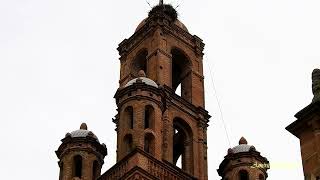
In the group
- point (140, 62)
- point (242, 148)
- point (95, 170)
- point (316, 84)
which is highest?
point (140, 62)

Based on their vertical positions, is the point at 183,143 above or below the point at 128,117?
above

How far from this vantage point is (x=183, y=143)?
42406 millimetres

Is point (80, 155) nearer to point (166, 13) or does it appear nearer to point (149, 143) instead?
point (149, 143)

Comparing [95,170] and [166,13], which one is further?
[166,13]

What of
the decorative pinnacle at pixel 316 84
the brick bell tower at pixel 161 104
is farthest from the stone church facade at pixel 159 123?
the decorative pinnacle at pixel 316 84

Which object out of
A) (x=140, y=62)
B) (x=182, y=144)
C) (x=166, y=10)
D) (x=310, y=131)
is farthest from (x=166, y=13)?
(x=310, y=131)

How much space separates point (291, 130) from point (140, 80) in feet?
71.1

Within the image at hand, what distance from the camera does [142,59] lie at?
46.7 metres

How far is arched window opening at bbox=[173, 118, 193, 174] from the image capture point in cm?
4119

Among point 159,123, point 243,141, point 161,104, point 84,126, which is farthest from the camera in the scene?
point 243,141

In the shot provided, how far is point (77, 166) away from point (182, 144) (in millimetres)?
5185

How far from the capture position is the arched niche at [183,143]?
135 feet

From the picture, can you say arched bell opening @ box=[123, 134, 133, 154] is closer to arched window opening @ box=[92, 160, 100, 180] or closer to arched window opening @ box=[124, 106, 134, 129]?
arched window opening @ box=[124, 106, 134, 129]

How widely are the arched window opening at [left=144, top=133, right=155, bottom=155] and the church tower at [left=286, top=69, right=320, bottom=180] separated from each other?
19.6 meters
